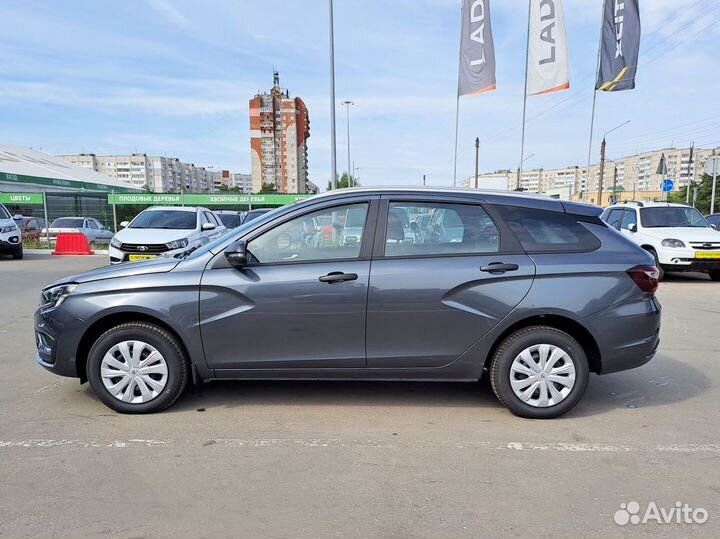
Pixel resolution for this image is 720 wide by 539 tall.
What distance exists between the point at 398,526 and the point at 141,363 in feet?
7.67

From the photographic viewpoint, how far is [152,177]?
5428 inches

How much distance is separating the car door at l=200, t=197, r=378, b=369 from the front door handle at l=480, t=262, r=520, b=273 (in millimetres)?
908

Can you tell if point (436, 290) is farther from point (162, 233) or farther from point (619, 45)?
point (619, 45)

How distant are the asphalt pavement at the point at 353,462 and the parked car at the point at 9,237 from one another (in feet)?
42.4

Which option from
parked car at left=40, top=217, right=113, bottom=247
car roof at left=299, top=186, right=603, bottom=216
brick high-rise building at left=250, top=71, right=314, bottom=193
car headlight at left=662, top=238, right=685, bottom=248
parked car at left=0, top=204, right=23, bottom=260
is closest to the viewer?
car roof at left=299, top=186, right=603, bottom=216

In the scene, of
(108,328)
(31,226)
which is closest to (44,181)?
(31,226)

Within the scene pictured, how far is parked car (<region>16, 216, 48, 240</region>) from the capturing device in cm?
2208

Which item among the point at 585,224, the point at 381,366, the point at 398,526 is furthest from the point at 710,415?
the point at 398,526

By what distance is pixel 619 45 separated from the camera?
65.1 feet

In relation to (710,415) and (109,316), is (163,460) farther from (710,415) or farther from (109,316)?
(710,415)

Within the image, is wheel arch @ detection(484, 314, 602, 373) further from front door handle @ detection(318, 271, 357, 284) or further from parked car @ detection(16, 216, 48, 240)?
parked car @ detection(16, 216, 48, 240)

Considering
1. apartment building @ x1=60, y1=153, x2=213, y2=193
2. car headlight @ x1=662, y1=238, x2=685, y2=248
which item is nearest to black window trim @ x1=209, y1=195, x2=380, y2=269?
car headlight @ x1=662, y1=238, x2=685, y2=248

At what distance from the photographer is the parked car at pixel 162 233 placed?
10344 millimetres

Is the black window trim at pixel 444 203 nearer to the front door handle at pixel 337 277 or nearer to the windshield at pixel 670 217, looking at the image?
the front door handle at pixel 337 277
